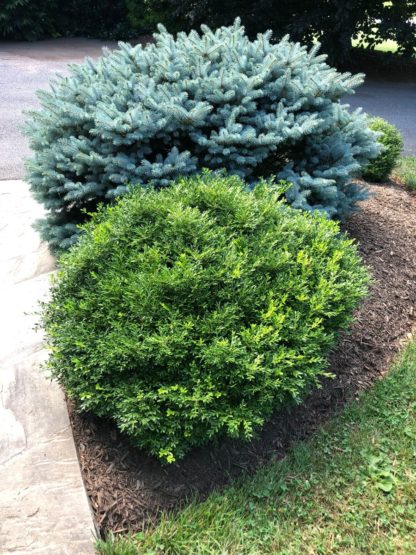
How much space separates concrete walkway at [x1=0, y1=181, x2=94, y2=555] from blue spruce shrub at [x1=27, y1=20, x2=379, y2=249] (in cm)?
82

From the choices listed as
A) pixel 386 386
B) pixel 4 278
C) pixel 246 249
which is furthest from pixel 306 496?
pixel 4 278

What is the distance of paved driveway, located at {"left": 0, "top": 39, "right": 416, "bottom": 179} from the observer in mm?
6955

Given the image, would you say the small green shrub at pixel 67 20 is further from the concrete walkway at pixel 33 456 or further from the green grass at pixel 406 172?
the concrete walkway at pixel 33 456

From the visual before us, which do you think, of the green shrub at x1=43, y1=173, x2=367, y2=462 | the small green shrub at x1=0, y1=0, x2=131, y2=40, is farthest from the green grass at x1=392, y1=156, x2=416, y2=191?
the small green shrub at x1=0, y1=0, x2=131, y2=40

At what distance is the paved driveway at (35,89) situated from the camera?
6.95 meters

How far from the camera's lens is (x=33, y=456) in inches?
107

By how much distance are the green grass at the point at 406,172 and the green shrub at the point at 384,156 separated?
28cm

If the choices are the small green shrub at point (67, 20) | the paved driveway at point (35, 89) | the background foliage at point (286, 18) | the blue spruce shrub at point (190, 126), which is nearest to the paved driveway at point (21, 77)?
the paved driveway at point (35, 89)

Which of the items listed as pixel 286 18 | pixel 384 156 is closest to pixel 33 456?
pixel 384 156

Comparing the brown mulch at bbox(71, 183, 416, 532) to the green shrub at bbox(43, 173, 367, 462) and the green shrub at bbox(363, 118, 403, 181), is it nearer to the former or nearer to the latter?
the green shrub at bbox(43, 173, 367, 462)

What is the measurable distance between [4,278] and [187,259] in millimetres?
1969

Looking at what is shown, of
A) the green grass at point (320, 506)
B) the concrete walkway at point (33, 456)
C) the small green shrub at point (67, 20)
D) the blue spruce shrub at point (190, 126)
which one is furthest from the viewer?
the small green shrub at point (67, 20)

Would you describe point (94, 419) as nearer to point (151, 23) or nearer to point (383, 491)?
point (383, 491)

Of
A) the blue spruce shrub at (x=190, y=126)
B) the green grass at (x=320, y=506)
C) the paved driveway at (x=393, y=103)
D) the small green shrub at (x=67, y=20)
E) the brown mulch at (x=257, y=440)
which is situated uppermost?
the blue spruce shrub at (x=190, y=126)
